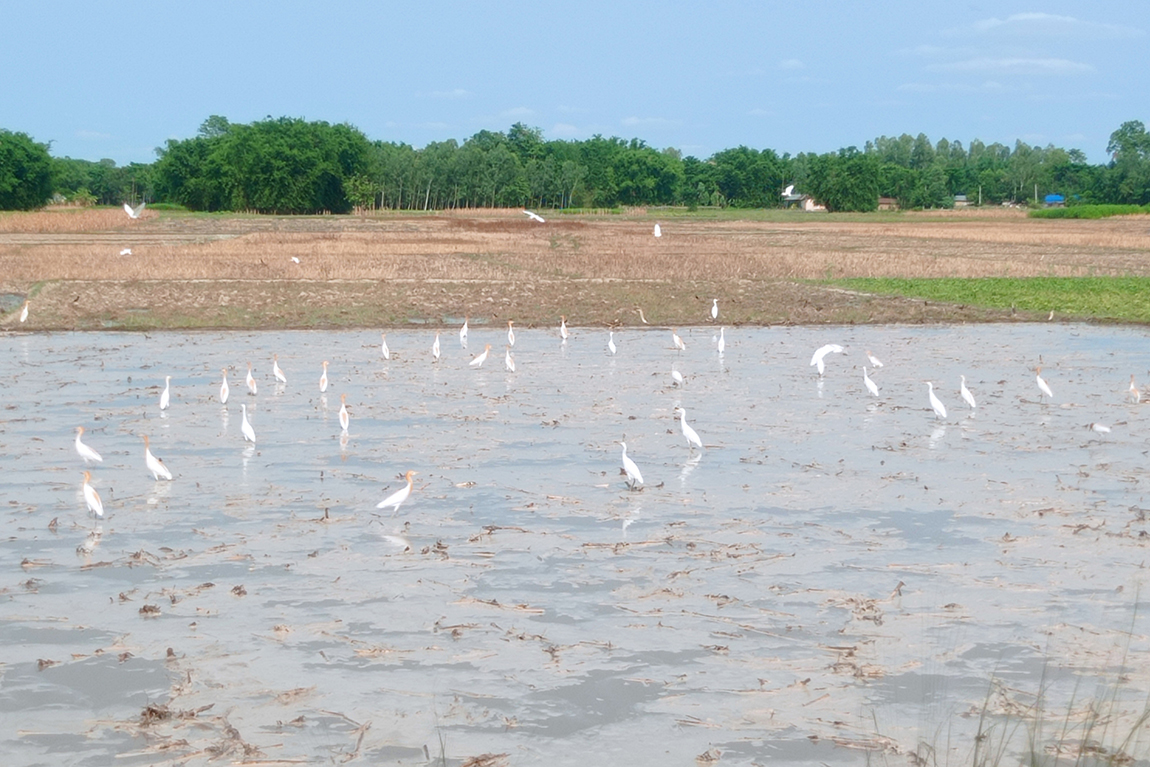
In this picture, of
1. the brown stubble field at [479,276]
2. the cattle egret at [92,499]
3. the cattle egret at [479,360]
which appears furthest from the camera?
the brown stubble field at [479,276]

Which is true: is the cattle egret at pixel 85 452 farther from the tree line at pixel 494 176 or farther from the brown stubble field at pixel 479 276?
the tree line at pixel 494 176

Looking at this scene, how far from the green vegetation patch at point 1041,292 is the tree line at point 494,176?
7897 cm

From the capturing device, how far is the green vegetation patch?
89.2 ft

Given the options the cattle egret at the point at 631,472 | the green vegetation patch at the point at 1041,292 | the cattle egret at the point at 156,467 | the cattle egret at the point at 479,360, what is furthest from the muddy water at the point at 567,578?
the green vegetation patch at the point at 1041,292

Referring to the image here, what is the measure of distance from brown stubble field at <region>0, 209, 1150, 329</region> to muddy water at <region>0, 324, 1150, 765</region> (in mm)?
9824

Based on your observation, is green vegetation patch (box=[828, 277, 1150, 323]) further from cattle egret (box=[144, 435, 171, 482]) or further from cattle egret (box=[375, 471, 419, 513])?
cattle egret (box=[144, 435, 171, 482])

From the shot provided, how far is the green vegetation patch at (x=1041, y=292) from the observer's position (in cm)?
2720

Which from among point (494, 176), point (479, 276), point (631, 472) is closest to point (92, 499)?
point (631, 472)

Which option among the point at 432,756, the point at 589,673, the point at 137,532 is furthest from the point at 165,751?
the point at 137,532

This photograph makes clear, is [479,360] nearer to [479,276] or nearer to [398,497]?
[398,497]

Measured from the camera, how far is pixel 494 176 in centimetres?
12106

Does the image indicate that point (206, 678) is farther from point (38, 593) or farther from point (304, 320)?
point (304, 320)

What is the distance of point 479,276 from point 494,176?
90430mm

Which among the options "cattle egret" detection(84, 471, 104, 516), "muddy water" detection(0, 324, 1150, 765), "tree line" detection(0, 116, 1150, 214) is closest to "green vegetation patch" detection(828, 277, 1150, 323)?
"muddy water" detection(0, 324, 1150, 765)
